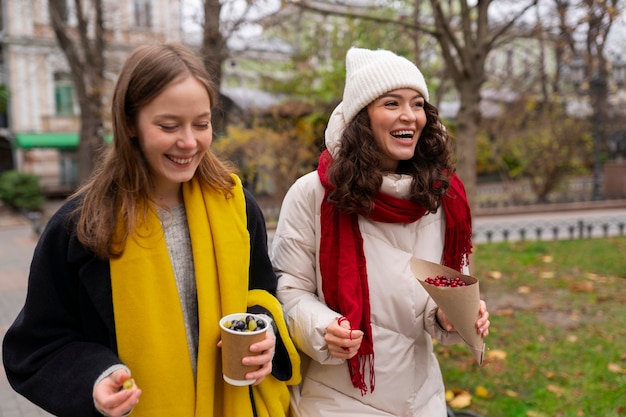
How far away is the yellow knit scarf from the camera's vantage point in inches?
68.4

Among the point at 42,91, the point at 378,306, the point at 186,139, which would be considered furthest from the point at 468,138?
the point at 42,91

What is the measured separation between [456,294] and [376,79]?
32.9 inches

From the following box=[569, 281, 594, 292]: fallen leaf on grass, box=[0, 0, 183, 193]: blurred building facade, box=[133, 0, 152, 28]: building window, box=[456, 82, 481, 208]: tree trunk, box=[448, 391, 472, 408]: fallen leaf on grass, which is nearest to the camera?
box=[448, 391, 472, 408]: fallen leaf on grass

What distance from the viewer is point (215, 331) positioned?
1.84 metres

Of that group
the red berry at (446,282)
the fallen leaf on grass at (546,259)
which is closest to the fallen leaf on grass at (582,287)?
the fallen leaf on grass at (546,259)

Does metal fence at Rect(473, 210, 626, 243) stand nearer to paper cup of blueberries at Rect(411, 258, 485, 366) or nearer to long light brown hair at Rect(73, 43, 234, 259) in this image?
paper cup of blueberries at Rect(411, 258, 485, 366)

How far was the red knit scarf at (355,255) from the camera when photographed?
6.81 ft

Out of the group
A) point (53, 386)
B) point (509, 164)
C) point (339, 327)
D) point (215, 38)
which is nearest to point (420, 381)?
point (339, 327)

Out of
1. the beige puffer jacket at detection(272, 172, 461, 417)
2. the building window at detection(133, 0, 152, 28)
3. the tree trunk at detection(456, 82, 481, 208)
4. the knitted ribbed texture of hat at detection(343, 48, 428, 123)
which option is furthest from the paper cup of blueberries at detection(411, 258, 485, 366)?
the building window at detection(133, 0, 152, 28)

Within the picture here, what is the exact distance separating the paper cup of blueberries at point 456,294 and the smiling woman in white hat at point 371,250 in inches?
3.0

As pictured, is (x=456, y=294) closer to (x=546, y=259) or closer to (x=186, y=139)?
(x=186, y=139)

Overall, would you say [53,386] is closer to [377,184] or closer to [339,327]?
[339,327]

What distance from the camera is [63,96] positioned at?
25.3 meters

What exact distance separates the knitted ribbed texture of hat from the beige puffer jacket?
1.03 ft
